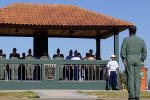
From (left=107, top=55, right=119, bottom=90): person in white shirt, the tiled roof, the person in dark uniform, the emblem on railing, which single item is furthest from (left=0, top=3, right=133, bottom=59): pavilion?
the emblem on railing

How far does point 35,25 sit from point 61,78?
2.77m

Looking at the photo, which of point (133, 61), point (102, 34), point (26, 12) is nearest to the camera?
point (133, 61)

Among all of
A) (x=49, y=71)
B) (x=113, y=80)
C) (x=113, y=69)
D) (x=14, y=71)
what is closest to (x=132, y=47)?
(x=113, y=69)

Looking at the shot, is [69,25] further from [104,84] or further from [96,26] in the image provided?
[104,84]

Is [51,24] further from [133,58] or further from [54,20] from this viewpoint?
[133,58]

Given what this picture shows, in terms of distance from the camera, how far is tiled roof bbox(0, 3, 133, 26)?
20734mm

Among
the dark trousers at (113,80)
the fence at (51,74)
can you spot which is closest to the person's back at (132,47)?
the dark trousers at (113,80)

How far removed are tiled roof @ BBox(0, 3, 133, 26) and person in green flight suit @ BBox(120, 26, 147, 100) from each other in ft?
30.7

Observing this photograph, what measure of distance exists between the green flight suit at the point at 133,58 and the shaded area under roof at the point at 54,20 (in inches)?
366

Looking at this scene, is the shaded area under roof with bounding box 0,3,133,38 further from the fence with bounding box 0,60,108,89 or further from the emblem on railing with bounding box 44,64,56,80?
the emblem on railing with bounding box 44,64,56,80

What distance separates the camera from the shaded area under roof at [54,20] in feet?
67.5

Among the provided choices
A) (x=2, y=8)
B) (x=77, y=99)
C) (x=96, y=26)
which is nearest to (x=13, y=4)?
(x=2, y=8)

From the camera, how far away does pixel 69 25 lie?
20594mm

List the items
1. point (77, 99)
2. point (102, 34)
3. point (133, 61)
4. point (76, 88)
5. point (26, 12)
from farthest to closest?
point (102, 34) < point (26, 12) < point (76, 88) < point (77, 99) < point (133, 61)
